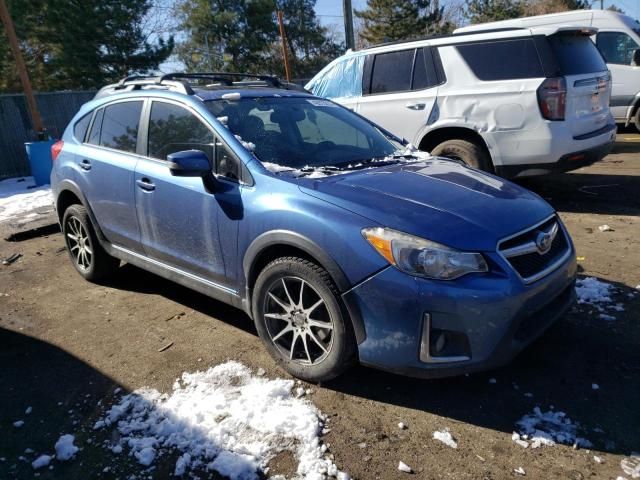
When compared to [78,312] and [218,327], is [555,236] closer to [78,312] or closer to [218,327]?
[218,327]

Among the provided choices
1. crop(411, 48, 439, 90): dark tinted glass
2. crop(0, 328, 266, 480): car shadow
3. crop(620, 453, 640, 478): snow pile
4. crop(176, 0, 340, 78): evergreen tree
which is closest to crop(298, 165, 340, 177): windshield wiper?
crop(0, 328, 266, 480): car shadow

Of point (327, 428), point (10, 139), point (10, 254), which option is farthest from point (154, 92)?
point (10, 139)

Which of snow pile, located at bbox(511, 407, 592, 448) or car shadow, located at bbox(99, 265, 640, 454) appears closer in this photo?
snow pile, located at bbox(511, 407, 592, 448)

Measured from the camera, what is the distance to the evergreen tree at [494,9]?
3756 cm

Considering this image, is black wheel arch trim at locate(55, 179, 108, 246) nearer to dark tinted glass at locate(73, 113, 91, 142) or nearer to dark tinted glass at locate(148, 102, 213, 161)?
dark tinted glass at locate(73, 113, 91, 142)

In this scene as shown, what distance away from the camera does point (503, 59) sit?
590 centimetres

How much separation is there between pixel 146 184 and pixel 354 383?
6.90ft

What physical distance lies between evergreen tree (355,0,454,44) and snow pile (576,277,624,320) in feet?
122

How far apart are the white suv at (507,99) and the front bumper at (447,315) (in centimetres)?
344

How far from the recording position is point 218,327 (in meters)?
3.89

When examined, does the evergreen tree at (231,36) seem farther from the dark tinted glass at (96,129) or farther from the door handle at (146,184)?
the door handle at (146,184)

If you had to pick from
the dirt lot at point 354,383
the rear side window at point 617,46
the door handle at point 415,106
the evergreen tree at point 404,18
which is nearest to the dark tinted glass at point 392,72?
the door handle at point 415,106

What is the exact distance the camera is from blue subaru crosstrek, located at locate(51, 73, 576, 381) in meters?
2.54

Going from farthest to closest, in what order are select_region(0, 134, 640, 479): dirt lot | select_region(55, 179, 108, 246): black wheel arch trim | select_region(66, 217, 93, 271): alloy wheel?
select_region(66, 217, 93, 271): alloy wheel, select_region(55, 179, 108, 246): black wheel arch trim, select_region(0, 134, 640, 479): dirt lot
